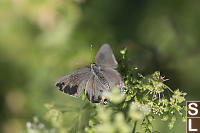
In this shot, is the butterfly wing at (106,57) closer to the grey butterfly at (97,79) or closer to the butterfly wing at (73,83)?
the grey butterfly at (97,79)

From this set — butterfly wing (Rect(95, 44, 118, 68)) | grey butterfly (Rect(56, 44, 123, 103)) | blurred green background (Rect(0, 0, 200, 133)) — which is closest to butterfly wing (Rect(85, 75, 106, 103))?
grey butterfly (Rect(56, 44, 123, 103))

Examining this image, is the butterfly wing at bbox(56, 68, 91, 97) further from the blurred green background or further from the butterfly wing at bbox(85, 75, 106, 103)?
the blurred green background

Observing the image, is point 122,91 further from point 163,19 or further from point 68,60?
point 163,19

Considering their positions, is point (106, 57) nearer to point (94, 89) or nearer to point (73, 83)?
point (94, 89)

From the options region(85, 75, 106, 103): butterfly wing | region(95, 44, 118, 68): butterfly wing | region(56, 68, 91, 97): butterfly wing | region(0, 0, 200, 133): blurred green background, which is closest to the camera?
region(95, 44, 118, 68): butterfly wing

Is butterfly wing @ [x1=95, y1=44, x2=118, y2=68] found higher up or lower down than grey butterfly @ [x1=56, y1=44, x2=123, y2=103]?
higher up

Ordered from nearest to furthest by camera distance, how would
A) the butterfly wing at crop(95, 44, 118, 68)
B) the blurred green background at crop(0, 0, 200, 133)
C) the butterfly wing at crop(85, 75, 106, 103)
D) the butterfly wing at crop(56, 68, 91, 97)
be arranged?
the butterfly wing at crop(95, 44, 118, 68) < the butterfly wing at crop(85, 75, 106, 103) < the butterfly wing at crop(56, 68, 91, 97) < the blurred green background at crop(0, 0, 200, 133)
